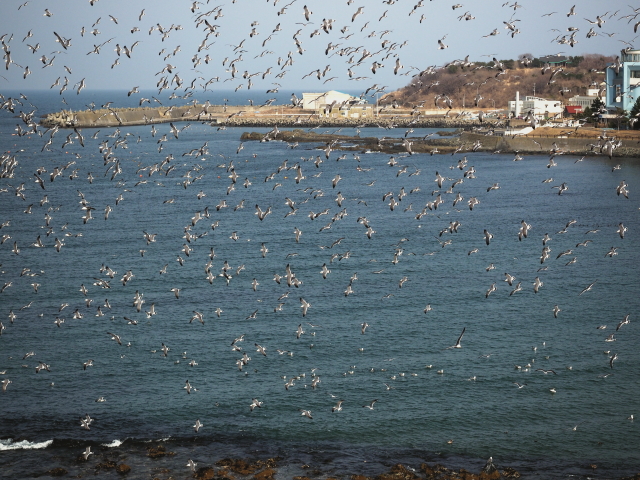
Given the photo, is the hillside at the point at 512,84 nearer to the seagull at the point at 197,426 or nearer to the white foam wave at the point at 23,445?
the seagull at the point at 197,426

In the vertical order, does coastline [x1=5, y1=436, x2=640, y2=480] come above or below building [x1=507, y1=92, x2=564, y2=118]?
below

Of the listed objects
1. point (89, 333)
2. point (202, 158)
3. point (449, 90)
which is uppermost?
point (449, 90)

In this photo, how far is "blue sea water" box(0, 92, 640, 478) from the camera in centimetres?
2672

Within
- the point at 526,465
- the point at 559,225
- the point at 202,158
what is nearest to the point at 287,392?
the point at 526,465

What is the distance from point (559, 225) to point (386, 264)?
710 inches

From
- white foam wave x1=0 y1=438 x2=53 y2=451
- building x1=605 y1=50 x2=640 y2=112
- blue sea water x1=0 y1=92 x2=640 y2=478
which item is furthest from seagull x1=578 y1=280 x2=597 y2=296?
building x1=605 y1=50 x2=640 y2=112

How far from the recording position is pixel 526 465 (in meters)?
25.2

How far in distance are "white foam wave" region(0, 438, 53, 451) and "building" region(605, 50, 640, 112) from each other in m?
88.5

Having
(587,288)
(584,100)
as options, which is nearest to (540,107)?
(584,100)

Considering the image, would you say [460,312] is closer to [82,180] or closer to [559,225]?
[559,225]

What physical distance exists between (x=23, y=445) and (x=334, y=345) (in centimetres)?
1367

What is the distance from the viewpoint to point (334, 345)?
34.2 meters

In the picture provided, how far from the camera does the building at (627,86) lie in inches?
3841

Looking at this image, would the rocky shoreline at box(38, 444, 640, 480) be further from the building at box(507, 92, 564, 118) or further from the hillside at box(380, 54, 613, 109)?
the hillside at box(380, 54, 613, 109)
